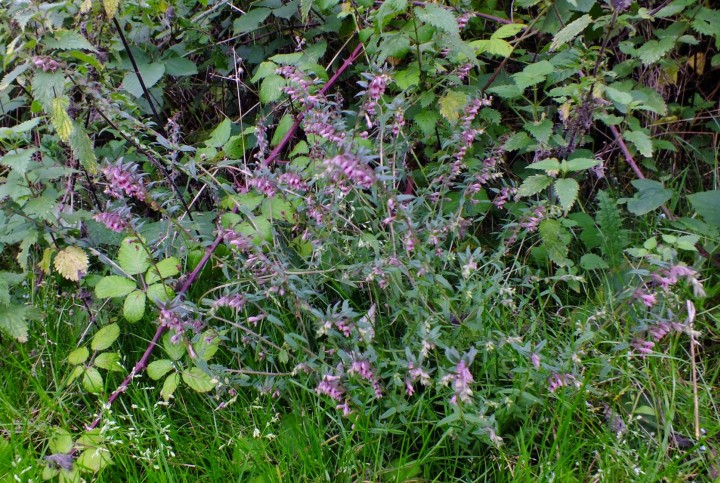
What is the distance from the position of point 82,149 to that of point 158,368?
2.22ft

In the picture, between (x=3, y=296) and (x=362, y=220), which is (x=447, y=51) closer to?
(x=362, y=220)

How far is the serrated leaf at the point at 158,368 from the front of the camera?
1.95 meters

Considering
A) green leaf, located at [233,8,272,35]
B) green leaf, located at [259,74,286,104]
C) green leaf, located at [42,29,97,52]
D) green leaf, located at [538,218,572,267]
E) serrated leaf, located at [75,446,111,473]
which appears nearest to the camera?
serrated leaf, located at [75,446,111,473]

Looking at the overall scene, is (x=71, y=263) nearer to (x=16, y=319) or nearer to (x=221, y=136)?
(x=16, y=319)

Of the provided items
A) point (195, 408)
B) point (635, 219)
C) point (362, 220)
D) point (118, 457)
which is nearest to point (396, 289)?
point (362, 220)

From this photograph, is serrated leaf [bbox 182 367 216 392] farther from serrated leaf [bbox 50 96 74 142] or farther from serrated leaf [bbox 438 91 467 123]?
serrated leaf [bbox 438 91 467 123]

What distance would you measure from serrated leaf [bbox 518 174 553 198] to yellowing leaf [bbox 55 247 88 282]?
4.65 feet

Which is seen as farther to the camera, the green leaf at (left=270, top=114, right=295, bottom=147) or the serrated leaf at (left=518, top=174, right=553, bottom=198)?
the green leaf at (left=270, top=114, right=295, bottom=147)

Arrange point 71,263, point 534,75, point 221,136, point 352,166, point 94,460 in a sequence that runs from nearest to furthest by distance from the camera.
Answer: point 352,166, point 94,460, point 71,263, point 534,75, point 221,136

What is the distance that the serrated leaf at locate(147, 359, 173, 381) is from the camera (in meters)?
1.95

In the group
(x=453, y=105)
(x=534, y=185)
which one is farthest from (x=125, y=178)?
(x=534, y=185)

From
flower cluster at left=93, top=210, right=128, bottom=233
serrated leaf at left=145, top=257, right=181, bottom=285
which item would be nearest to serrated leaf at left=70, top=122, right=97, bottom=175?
flower cluster at left=93, top=210, right=128, bottom=233

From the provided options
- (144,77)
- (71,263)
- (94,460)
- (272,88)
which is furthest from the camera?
(144,77)

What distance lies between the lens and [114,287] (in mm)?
1993
